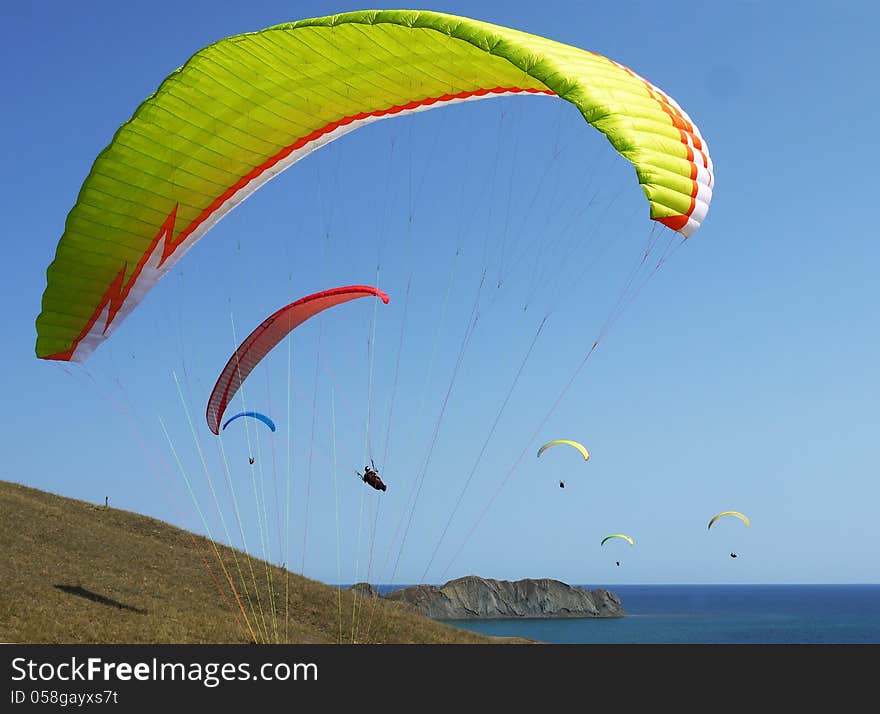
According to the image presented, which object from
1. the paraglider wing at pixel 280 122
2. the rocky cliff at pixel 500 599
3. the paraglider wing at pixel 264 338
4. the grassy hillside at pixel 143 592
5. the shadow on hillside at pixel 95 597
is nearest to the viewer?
the paraglider wing at pixel 280 122

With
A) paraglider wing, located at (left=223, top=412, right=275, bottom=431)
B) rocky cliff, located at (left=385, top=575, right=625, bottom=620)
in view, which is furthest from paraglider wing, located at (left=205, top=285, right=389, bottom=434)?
rocky cliff, located at (left=385, top=575, right=625, bottom=620)

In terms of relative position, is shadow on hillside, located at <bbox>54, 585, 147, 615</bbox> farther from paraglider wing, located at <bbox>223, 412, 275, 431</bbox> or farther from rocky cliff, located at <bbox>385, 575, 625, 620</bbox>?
rocky cliff, located at <bbox>385, 575, 625, 620</bbox>

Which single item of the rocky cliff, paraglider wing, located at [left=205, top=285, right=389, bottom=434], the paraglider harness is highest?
the rocky cliff

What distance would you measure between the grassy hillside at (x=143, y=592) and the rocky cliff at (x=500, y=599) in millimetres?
59921

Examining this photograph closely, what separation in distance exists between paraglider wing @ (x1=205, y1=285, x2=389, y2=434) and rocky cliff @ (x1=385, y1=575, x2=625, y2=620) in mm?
72969

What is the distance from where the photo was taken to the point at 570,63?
28.1ft

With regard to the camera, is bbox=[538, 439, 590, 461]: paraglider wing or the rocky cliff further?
the rocky cliff

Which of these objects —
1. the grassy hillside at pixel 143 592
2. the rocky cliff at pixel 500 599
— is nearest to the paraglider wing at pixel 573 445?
the grassy hillside at pixel 143 592

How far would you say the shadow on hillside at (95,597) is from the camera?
60.9 ft

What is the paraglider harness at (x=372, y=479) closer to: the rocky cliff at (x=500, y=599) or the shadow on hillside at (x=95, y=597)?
the shadow on hillside at (x=95, y=597)

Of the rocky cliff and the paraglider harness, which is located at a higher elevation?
the rocky cliff

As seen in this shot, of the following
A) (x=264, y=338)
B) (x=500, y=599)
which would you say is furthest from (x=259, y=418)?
(x=500, y=599)

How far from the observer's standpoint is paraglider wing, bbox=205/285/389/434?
1409 cm
